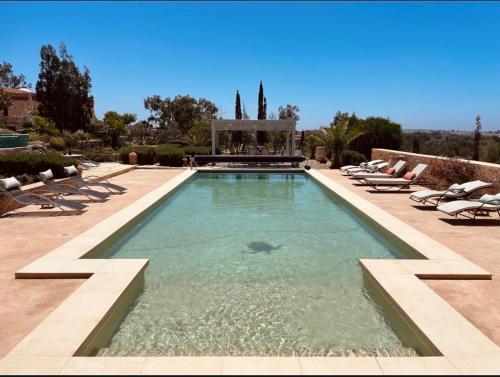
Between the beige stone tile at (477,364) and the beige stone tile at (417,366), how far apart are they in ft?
Answer: 0.22

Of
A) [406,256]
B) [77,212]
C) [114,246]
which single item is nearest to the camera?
[406,256]

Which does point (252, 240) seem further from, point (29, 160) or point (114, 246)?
point (29, 160)

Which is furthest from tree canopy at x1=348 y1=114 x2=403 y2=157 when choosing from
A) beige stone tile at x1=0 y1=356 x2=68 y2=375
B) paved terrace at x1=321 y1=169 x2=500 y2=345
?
beige stone tile at x1=0 y1=356 x2=68 y2=375

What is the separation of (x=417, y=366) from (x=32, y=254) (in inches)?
232

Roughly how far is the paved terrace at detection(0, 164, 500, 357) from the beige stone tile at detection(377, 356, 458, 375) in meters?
0.85

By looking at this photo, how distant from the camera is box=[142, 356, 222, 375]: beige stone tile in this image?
3.19 meters

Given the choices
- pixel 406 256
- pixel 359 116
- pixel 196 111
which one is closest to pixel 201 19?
pixel 359 116

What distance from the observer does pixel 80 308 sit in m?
4.34

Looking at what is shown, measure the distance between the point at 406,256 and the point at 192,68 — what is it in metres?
48.8

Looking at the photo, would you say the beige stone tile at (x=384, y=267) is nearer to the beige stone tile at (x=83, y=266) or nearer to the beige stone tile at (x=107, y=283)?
the beige stone tile at (x=107, y=283)

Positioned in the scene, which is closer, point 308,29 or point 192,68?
point 308,29

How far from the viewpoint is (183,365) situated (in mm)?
3291

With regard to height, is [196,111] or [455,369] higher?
[196,111]

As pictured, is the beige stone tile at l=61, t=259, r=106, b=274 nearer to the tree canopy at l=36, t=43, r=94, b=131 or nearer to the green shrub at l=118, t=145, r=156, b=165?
the green shrub at l=118, t=145, r=156, b=165
